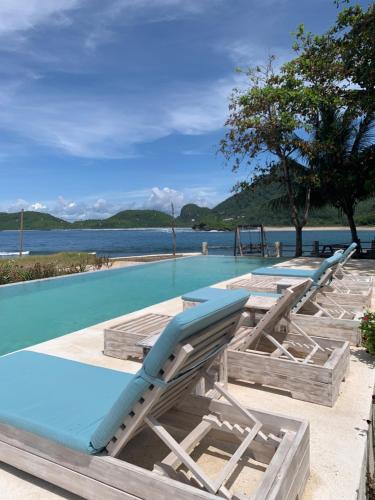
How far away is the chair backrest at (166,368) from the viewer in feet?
5.00

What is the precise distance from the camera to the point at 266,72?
15367 mm

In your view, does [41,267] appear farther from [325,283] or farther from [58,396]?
[58,396]

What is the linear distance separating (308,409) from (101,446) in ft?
5.62

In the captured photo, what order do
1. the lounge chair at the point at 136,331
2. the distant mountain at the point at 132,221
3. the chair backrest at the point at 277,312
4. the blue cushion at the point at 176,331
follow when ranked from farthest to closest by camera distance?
the distant mountain at the point at 132,221 < the lounge chair at the point at 136,331 < the chair backrest at the point at 277,312 < the blue cushion at the point at 176,331

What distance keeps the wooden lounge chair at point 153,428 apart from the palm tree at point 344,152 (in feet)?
46.1

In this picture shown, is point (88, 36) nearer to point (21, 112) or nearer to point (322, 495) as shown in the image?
point (21, 112)

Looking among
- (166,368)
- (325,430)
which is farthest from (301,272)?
(166,368)

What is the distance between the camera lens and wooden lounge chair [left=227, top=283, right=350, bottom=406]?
9.25ft

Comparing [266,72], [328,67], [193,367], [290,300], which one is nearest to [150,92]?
[266,72]

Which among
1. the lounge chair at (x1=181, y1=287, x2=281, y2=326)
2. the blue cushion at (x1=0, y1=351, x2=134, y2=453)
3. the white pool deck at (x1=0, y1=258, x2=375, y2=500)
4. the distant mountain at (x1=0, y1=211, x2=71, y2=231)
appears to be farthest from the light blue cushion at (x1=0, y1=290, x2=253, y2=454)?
the distant mountain at (x1=0, y1=211, x2=71, y2=231)

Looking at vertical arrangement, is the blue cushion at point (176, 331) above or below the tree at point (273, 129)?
below

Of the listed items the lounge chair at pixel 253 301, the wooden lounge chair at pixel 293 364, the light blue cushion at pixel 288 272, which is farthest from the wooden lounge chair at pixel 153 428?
the light blue cushion at pixel 288 272

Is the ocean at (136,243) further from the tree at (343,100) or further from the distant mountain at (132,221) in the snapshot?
the tree at (343,100)

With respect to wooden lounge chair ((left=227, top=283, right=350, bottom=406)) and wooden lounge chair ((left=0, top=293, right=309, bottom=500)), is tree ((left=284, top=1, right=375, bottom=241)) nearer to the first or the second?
wooden lounge chair ((left=227, top=283, right=350, bottom=406))
